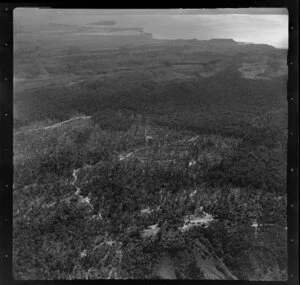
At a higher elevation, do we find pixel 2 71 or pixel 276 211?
pixel 2 71

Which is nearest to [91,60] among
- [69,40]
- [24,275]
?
[69,40]

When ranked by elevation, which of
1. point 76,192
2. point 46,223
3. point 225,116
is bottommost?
point 46,223

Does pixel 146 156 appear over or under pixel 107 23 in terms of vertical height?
under

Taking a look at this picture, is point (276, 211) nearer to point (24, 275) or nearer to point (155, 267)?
point (155, 267)

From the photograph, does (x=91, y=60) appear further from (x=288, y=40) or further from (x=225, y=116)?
(x=288, y=40)

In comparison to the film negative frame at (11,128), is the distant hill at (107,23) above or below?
above

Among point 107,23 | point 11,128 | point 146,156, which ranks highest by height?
point 107,23
